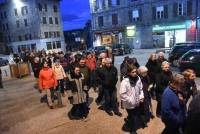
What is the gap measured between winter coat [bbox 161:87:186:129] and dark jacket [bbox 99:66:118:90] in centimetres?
323

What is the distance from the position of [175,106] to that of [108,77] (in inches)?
132

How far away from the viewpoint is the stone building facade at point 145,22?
3662 cm

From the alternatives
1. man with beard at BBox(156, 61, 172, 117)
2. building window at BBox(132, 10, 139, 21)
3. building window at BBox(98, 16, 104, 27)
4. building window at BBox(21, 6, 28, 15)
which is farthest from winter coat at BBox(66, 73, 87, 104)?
building window at BBox(21, 6, 28, 15)

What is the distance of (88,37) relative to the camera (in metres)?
68.6

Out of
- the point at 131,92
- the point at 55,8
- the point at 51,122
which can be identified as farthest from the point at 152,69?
the point at 55,8

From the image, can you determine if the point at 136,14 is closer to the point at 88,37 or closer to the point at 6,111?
the point at 88,37

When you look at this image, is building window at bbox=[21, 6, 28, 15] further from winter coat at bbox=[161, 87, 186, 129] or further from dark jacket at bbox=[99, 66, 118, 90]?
winter coat at bbox=[161, 87, 186, 129]

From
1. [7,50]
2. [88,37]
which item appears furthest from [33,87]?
[88,37]

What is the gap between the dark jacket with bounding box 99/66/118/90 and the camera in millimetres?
7566

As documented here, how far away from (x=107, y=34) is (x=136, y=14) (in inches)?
270

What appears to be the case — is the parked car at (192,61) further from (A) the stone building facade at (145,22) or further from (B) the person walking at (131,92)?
(A) the stone building facade at (145,22)

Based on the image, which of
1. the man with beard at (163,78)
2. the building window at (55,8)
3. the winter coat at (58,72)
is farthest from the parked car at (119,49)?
the building window at (55,8)

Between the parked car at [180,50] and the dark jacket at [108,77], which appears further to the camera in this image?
the parked car at [180,50]

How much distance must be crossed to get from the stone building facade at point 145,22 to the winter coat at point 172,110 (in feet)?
111
